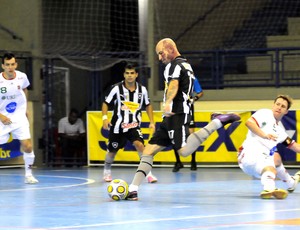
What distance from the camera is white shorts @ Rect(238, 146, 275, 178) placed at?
1018 cm

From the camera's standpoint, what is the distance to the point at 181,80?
1011cm

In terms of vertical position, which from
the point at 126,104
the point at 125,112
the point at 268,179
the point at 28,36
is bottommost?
the point at 268,179

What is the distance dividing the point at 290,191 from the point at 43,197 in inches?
136

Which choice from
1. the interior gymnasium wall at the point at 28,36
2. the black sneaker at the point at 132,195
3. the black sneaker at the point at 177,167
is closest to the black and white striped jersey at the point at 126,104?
the black sneaker at the point at 177,167

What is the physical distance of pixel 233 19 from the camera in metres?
22.8

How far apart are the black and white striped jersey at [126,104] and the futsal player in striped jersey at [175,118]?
3410 millimetres

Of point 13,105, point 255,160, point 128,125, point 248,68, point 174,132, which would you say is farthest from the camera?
point 248,68

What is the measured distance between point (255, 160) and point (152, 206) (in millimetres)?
1688

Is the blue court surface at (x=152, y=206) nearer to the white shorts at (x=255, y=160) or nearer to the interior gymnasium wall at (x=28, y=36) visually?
the white shorts at (x=255, y=160)

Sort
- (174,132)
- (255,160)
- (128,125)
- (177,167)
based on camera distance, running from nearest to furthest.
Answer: (174,132) → (255,160) → (128,125) → (177,167)

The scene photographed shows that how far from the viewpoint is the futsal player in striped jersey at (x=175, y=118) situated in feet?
32.4

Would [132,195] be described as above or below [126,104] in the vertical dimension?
below

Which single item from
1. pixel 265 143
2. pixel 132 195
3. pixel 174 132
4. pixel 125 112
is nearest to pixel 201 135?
pixel 174 132

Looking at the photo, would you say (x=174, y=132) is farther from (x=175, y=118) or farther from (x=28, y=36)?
(x=28, y=36)
